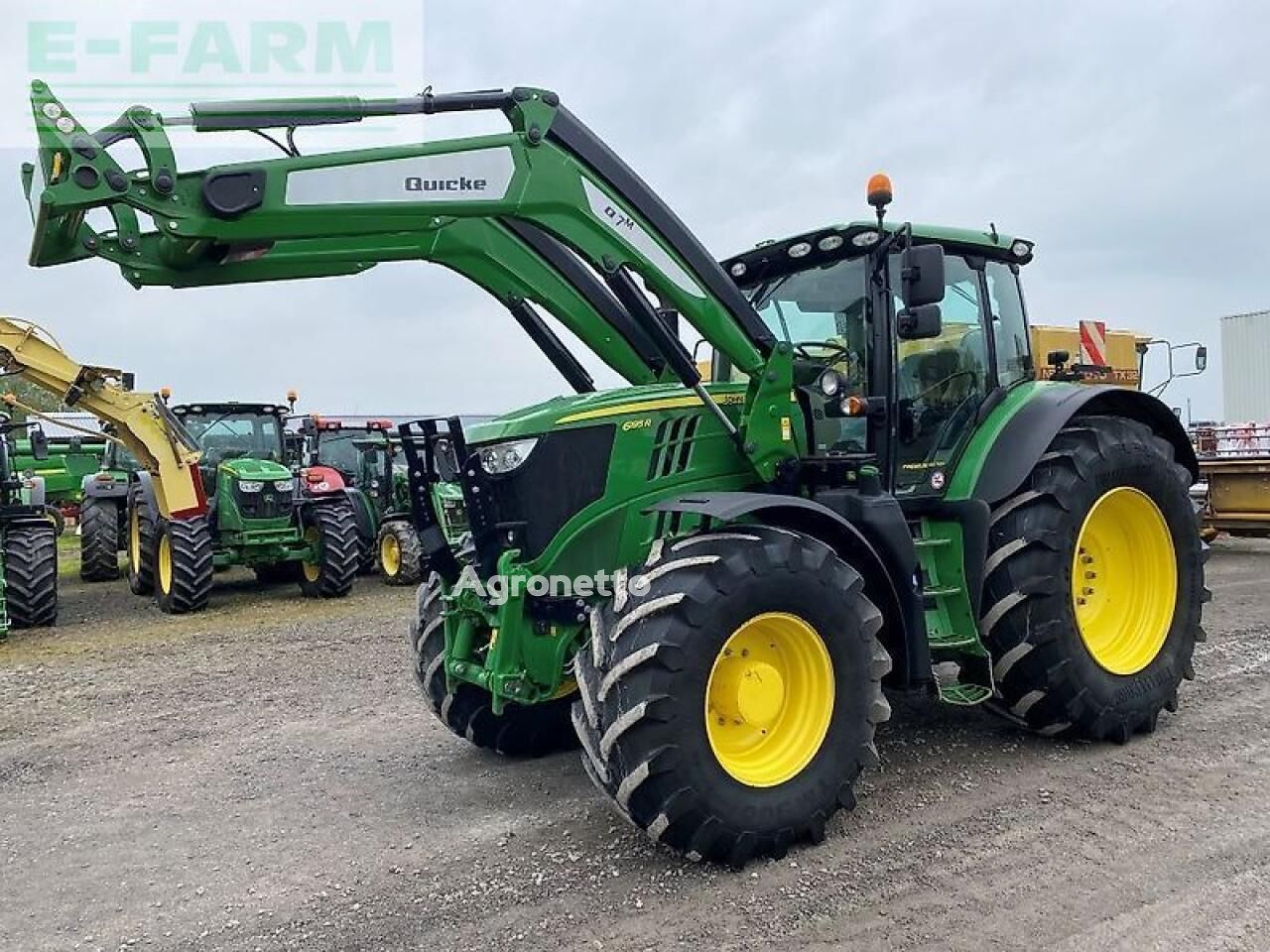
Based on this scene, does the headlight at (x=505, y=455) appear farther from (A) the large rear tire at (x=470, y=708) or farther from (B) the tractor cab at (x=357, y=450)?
(B) the tractor cab at (x=357, y=450)

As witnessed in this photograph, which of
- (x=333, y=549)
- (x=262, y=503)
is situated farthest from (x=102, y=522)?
(x=333, y=549)

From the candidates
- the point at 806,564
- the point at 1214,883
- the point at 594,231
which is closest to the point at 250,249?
the point at 594,231

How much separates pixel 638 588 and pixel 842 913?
1274mm

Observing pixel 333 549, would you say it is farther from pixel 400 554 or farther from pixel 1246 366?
pixel 1246 366

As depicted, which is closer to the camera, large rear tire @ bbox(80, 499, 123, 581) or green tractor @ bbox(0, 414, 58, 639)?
green tractor @ bbox(0, 414, 58, 639)

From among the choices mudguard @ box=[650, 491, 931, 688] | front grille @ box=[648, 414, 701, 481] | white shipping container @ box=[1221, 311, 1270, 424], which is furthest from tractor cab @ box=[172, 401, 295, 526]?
white shipping container @ box=[1221, 311, 1270, 424]

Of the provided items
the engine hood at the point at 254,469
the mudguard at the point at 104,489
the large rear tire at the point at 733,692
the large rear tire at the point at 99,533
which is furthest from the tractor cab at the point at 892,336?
the large rear tire at the point at 99,533

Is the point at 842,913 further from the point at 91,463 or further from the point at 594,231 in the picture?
the point at 91,463

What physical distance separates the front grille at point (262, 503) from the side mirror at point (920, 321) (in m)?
8.96

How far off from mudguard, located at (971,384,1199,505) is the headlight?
2.17 meters

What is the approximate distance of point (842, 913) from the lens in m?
3.35

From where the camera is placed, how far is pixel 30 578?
1022 centimetres

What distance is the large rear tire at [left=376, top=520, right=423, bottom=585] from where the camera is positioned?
494 inches

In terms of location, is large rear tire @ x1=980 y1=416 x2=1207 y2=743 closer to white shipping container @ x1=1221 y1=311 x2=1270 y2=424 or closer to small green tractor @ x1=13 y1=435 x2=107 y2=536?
small green tractor @ x1=13 y1=435 x2=107 y2=536
